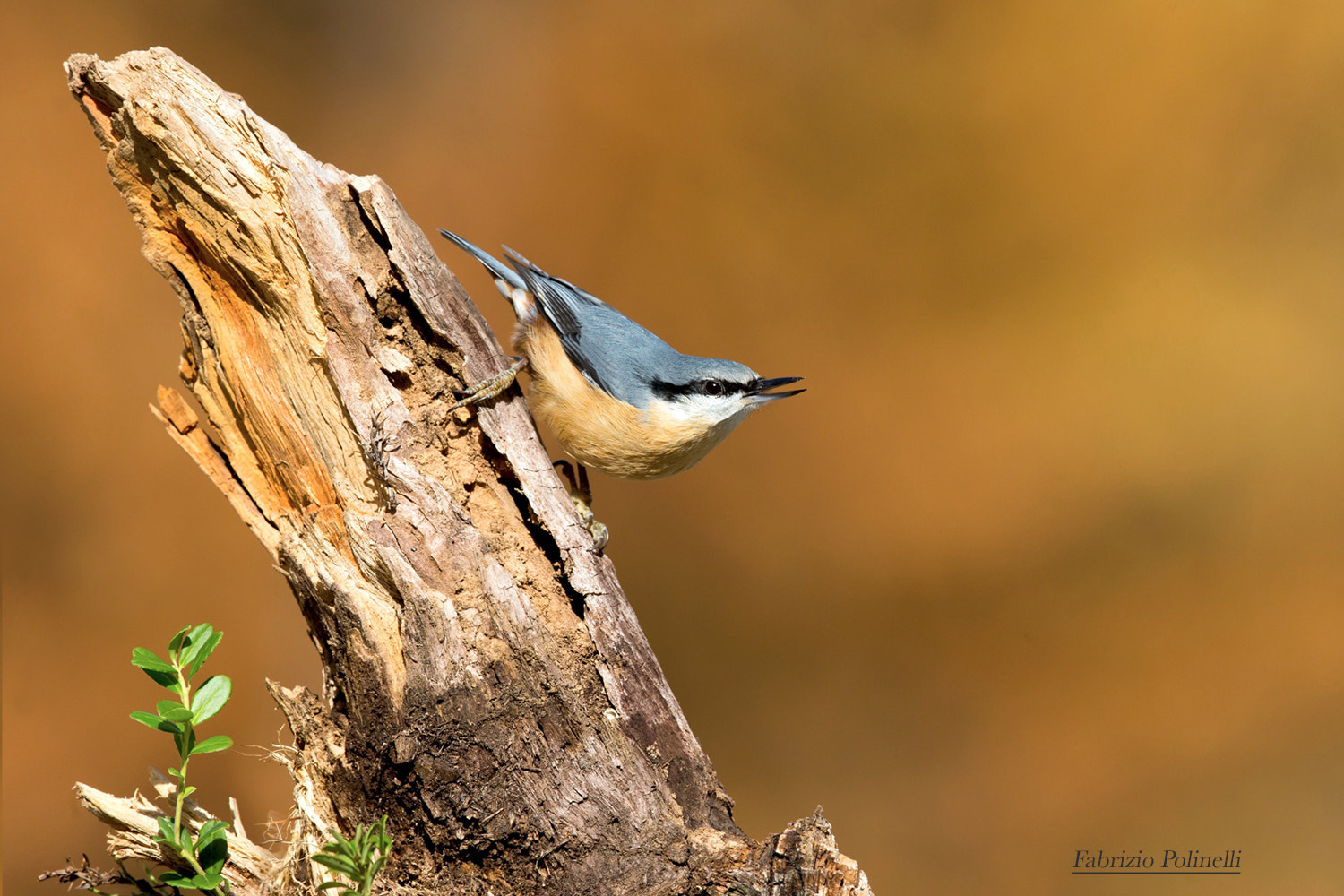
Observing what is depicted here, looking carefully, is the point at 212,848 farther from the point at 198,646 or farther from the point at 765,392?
the point at 765,392

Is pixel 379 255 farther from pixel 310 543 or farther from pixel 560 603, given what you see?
pixel 560 603

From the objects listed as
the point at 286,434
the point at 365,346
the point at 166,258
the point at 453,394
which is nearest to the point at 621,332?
the point at 453,394

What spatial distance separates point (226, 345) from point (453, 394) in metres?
0.46

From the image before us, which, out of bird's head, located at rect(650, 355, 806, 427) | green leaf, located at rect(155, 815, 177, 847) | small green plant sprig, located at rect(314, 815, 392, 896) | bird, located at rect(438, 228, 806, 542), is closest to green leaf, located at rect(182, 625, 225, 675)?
green leaf, located at rect(155, 815, 177, 847)

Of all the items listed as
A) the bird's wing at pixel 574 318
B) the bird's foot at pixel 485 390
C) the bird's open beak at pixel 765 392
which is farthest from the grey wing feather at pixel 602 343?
the bird's foot at pixel 485 390

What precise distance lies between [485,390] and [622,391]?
40 centimetres

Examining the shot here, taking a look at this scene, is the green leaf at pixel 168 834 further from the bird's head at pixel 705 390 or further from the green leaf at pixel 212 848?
the bird's head at pixel 705 390

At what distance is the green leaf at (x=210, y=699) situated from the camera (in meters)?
1.32

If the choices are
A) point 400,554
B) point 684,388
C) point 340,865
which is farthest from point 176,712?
point 684,388

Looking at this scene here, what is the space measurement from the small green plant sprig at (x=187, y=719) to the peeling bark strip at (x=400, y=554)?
21 cm

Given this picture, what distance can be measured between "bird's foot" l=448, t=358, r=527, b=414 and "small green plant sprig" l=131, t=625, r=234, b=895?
Answer: 61 cm

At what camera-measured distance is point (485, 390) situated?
5.77 ft

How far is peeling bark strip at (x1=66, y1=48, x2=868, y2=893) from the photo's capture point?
1525 mm

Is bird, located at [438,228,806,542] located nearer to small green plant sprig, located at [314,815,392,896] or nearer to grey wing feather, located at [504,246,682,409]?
grey wing feather, located at [504,246,682,409]
